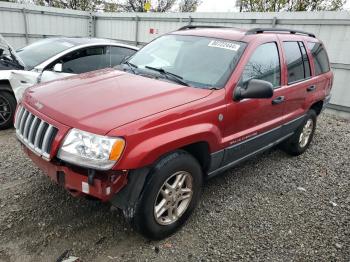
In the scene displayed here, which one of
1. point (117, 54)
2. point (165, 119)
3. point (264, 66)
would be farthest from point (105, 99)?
point (117, 54)

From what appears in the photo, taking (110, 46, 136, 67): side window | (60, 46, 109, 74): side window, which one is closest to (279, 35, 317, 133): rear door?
(110, 46, 136, 67): side window

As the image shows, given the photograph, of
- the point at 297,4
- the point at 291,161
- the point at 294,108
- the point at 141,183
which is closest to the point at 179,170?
the point at 141,183

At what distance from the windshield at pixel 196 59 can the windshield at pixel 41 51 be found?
91.7 inches

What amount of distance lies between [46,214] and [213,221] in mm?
1666

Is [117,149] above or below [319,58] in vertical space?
below

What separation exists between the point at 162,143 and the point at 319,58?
3677 millimetres

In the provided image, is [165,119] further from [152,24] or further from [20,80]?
[152,24]

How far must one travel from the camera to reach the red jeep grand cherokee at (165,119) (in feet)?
8.18

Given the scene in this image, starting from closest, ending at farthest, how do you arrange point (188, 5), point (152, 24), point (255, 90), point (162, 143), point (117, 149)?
point (117, 149), point (162, 143), point (255, 90), point (152, 24), point (188, 5)

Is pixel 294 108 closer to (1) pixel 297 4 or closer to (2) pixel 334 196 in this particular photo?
(2) pixel 334 196

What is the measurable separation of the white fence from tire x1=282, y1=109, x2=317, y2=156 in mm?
3662

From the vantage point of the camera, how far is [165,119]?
266cm

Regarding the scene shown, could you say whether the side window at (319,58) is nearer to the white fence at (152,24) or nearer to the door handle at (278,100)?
the door handle at (278,100)

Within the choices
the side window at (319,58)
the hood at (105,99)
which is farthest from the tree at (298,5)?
the hood at (105,99)
